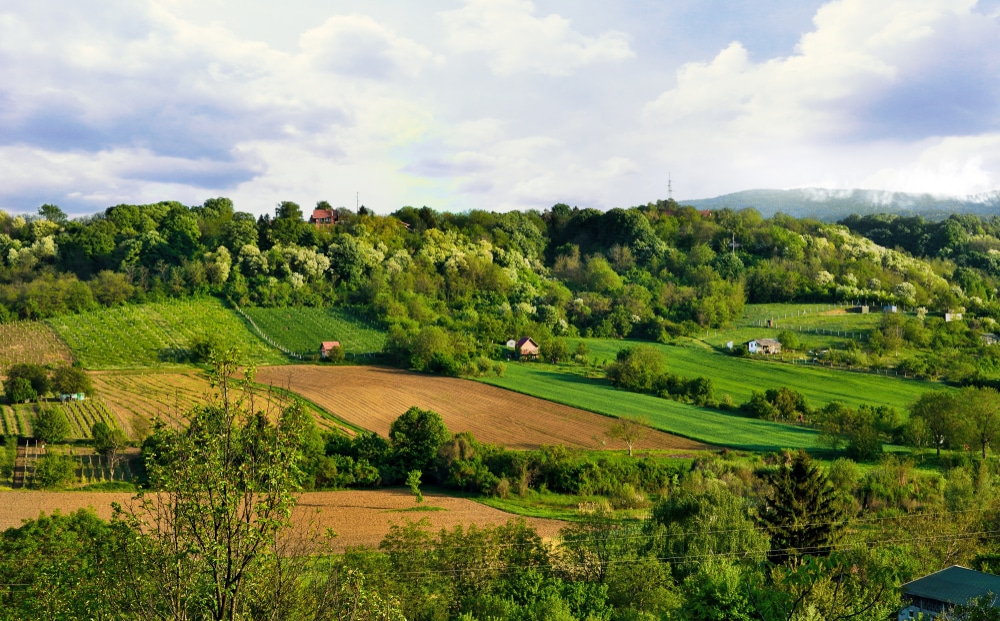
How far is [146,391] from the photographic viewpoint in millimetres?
48688

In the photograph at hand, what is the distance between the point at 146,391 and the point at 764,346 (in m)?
48.7

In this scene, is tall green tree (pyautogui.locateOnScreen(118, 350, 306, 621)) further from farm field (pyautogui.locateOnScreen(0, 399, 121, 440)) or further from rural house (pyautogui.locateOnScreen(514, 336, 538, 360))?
rural house (pyautogui.locateOnScreen(514, 336, 538, 360))

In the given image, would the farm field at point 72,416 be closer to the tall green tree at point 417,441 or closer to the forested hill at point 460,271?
the tall green tree at point 417,441

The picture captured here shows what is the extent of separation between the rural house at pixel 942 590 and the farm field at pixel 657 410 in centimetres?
1795

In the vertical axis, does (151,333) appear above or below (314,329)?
above

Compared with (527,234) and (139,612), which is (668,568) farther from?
(527,234)

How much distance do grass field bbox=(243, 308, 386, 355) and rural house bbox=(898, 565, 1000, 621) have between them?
47642 mm

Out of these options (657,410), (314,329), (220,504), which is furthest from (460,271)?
(220,504)

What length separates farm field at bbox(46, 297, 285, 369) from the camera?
57719mm

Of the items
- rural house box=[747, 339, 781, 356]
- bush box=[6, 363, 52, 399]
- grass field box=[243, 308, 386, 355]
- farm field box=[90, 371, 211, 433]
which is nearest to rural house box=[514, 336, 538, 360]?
grass field box=[243, 308, 386, 355]

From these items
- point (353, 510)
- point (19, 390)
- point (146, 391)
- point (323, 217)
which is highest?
point (323, 217)

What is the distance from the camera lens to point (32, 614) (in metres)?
10.9

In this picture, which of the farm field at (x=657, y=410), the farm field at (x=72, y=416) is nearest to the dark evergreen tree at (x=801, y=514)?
the farm field at (x=657, y=410)

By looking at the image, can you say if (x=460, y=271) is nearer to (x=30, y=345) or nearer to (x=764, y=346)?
(x=764, y=346)
